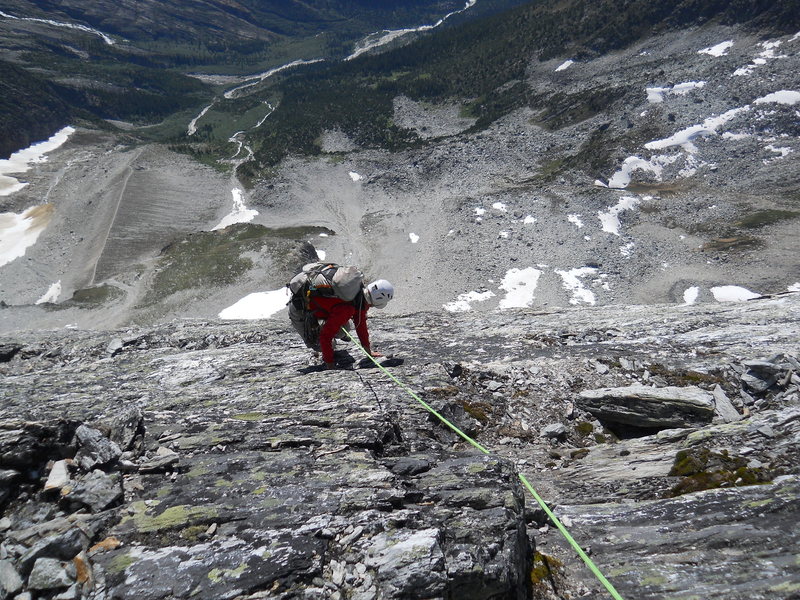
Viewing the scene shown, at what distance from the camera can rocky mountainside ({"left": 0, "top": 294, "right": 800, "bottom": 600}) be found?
15.8ft

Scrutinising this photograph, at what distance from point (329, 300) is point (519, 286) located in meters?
36.6

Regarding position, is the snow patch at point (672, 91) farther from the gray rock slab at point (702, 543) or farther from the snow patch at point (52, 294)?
the snow patch at point (52, 294)

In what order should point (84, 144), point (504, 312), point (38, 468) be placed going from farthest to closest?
1. point (84, 144)
2. point (504, 312)
3. point (38, 468)

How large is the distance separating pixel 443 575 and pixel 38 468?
5611mm

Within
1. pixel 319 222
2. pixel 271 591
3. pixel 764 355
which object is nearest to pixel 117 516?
pixel 271 591

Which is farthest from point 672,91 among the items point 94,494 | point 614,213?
point 94,494

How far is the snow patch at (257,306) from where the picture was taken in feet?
141

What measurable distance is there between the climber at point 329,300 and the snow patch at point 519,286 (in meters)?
32.3

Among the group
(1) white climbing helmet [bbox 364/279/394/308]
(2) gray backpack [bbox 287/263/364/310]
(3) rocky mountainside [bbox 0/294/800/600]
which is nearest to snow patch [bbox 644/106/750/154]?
(3) rocky mountainside [bbox 0/294/800/600]

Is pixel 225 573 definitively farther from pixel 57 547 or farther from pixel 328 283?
pixel 328 283

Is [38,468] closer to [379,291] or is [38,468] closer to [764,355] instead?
[379,291]

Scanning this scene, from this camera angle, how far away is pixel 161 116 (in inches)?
6703

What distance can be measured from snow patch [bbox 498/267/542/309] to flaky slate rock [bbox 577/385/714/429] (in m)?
32.2

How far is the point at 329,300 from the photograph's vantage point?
1045 cm
